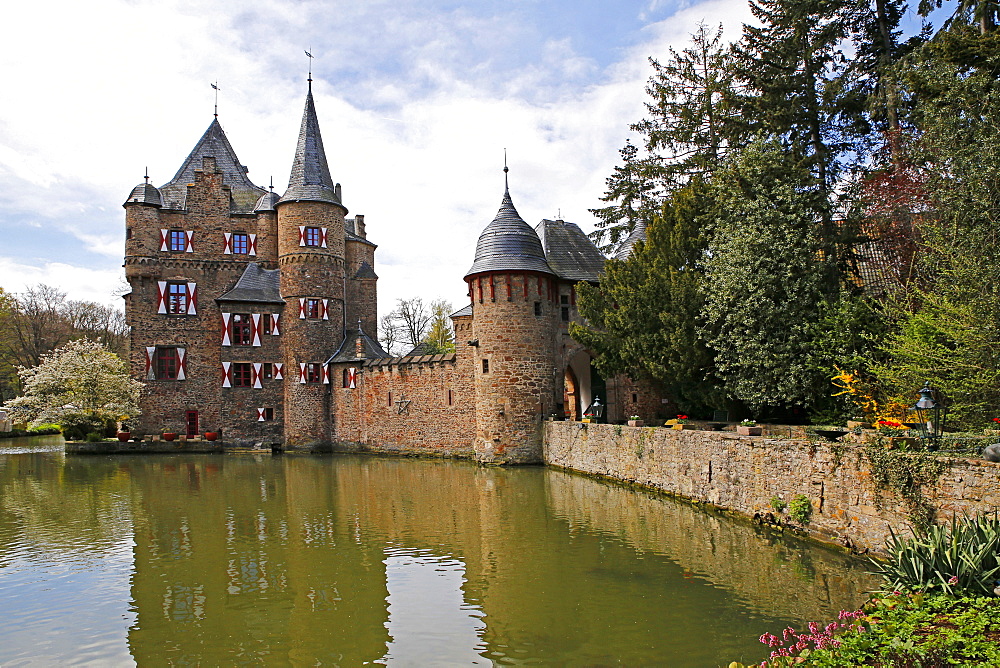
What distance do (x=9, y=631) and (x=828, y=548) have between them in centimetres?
977

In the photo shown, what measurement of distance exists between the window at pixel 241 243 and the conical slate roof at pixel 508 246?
13.1 meters

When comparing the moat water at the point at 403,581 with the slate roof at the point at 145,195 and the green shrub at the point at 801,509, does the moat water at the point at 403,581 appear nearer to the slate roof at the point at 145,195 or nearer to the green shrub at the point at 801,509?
the green shrub at the point at 801,509

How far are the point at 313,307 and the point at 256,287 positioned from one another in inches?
105

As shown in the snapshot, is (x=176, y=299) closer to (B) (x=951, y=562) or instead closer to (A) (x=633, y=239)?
(A) (x=633, y=239)

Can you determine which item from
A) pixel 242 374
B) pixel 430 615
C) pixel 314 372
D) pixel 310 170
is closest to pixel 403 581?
pixel 430 615

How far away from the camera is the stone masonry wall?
23062 mm

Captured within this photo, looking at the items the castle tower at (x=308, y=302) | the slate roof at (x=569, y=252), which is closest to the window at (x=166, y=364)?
the castle tower at (x=308, y=302)

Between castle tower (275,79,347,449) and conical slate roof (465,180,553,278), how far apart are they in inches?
371

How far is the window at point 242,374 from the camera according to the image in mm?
28203

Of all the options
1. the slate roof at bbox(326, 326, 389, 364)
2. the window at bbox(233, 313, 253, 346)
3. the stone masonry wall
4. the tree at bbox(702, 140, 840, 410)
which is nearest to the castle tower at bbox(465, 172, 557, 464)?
the stone masonry wall

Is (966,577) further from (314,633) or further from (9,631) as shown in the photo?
(9,631)

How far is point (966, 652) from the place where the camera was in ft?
13.7

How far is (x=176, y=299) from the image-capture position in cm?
2873

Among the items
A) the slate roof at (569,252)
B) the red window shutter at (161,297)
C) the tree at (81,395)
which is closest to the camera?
the slate roof at (569,252)
